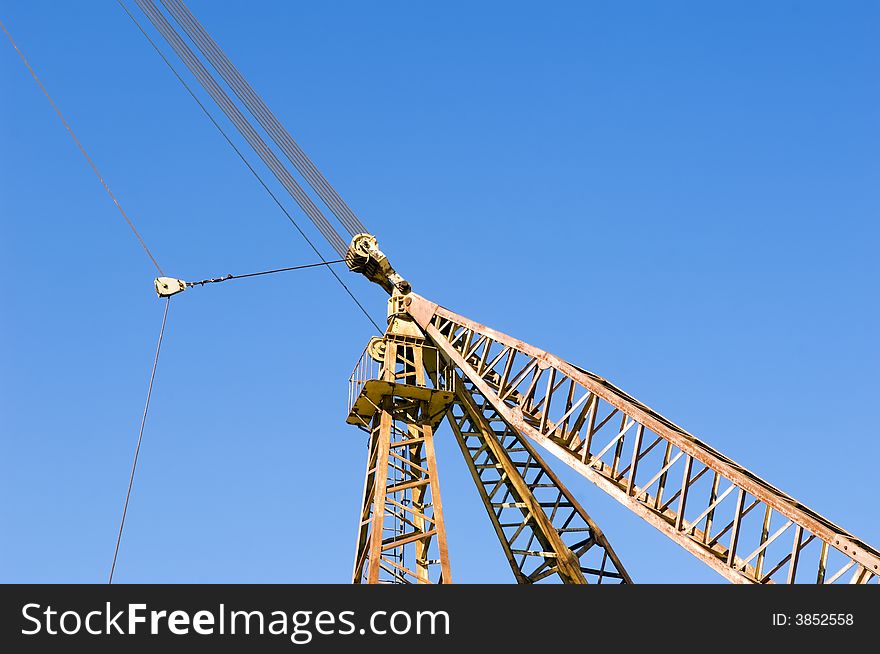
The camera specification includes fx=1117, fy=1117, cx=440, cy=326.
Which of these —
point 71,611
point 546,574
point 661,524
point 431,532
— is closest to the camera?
point 71,611

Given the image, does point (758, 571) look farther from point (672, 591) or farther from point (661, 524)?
point (672, 591)

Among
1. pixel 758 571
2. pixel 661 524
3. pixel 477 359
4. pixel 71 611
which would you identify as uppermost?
pixel 477 359

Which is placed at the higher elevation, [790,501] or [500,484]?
[500,484]

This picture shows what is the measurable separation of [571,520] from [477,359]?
5124 mm

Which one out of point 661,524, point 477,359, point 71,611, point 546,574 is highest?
point 477,359

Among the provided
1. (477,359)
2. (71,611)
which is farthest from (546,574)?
(71,611)

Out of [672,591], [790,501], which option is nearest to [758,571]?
[790,501]

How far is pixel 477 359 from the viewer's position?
2825 centimetres

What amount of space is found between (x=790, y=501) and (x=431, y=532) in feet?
31.0

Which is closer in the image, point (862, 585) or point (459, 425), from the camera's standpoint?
point (862, 585)

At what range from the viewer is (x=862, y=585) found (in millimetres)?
18328

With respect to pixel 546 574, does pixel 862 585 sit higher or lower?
lower

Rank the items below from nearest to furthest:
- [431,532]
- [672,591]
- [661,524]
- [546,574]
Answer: [672,591] < [661,524] < [431,532] < [546,574]

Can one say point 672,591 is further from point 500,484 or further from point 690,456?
point 500,484
